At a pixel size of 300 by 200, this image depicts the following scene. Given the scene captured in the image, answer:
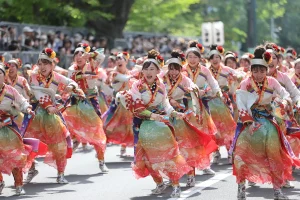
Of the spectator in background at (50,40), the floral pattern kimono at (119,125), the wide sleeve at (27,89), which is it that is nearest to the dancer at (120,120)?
the floral pattern kimono at (119,125)

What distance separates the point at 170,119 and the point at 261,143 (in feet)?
6.87

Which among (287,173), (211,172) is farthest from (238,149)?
(211,172)

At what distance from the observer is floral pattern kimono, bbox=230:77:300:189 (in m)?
11.2

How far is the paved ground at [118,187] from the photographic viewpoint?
12.1 meters

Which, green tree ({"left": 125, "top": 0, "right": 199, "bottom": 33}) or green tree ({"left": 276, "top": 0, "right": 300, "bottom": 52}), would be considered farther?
green tree ({"left": 276, "top": 0, "right": 300, "bottom": 52})

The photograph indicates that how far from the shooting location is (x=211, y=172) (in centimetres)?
1423

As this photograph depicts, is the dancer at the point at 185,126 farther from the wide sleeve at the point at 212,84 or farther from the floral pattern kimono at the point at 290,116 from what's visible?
the floral pattern kimono at the point at 290,116

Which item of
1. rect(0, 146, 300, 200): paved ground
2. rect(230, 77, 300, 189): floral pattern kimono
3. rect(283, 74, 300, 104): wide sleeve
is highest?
rect(283, 74, 300, 104): wide sleeve

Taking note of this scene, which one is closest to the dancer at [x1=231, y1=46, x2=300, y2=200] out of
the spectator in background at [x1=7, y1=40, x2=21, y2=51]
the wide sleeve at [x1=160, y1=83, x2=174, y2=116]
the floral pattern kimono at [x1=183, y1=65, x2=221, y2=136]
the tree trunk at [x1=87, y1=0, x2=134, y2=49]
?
the wide sleeve at [x1=160, y1=83, x2=174, y2=116]

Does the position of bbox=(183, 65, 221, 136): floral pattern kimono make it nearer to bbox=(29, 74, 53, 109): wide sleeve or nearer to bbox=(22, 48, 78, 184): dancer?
bbox=(22, 48, 78, 184): dancer

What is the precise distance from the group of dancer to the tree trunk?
49.4ft

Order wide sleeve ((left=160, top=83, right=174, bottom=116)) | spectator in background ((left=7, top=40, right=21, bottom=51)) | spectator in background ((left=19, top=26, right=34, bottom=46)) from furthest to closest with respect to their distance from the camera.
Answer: spectator in background ((left=19, top=26, right=34, bottom=46)) → spectator in background ((left=7, top=40, right=21, bottom=51)) → wide sleeve ((left=160, top=83, right=174, bottom=116))

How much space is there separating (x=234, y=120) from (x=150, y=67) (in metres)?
5.25

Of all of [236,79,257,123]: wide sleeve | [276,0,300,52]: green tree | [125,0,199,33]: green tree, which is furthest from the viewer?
[276,0,300,52]: green tree
